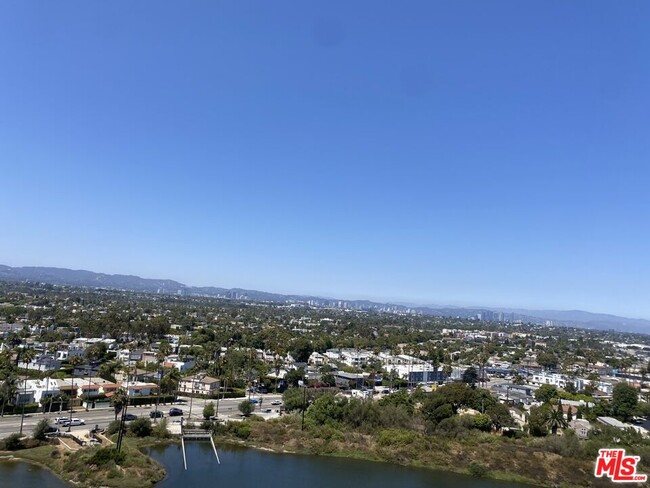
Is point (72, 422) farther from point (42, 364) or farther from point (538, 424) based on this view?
point (538, 424)

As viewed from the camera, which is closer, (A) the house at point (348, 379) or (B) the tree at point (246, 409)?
(B) the tree at point (246, 409)

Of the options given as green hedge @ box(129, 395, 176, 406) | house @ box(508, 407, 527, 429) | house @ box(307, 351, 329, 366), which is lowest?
house @ box(307, 351, 329, 366)

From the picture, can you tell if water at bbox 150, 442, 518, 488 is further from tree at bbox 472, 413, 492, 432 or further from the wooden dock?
tree at bbox 472, 413, 492, 432

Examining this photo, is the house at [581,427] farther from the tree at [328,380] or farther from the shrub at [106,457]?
the shrub at [106,457]

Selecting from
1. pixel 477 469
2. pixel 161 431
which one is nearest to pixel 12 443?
pixel 161 431

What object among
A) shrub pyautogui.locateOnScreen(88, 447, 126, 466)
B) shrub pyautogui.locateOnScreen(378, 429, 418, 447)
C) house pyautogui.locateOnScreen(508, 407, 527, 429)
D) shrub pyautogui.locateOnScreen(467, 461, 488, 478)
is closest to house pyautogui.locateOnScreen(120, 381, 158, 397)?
shrub pyautogui.locateOnScreen(88, 447, 126, 466)

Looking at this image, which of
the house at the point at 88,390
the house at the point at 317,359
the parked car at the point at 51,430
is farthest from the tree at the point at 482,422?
the house at the point at 317,359
